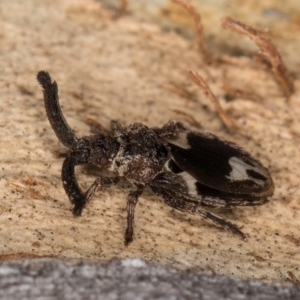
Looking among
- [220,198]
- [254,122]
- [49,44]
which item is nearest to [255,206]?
[220,198]

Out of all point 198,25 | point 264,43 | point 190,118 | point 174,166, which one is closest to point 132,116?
point 190,118

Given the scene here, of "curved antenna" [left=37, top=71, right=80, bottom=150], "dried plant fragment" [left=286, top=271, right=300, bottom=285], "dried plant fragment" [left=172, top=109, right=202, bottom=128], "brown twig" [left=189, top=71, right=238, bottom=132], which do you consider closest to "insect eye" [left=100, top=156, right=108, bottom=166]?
"curved antenna" [left=37, top=71, right=80, bottom=150]

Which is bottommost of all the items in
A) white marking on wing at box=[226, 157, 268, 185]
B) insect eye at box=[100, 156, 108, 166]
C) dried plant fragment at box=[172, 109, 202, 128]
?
insect eye at box=[100, 156, 108, 166]

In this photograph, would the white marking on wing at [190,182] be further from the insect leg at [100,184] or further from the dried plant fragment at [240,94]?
the dried plant fragment at [240,94]

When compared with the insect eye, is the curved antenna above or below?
above

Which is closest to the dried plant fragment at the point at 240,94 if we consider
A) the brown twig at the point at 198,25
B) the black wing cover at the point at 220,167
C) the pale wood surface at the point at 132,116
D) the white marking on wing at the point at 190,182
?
the pale wood surface at the point at 132,116

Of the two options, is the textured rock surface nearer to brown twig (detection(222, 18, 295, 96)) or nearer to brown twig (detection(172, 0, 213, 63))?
brown twig (detection(222, 18, 295, 96))

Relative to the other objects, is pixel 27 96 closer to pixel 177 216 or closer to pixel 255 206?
pixel 177 216

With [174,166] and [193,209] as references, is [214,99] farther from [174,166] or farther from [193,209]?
[193,209]
